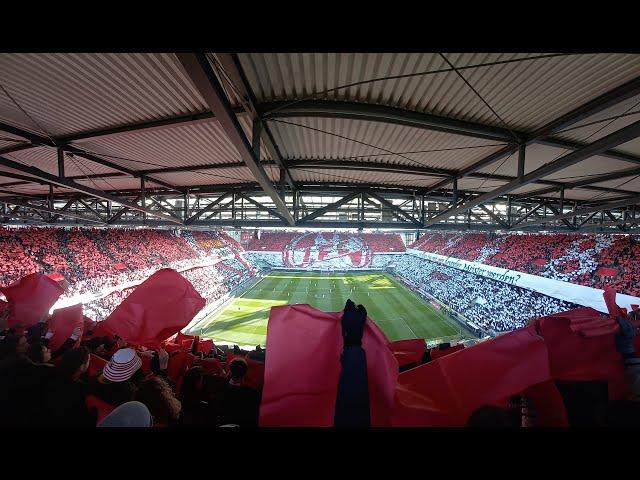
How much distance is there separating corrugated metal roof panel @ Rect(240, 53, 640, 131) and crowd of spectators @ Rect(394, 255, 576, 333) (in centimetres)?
1661

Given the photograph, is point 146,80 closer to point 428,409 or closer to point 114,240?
point 428,409

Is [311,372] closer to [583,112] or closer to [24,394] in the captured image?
[24,394]

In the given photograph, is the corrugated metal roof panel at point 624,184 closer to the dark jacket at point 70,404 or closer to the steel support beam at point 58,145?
the dark jacket at point 70,404

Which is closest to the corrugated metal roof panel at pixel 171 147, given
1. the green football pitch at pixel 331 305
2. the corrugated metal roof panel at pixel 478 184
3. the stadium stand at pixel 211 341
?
the stadium stand at pixel 211 341

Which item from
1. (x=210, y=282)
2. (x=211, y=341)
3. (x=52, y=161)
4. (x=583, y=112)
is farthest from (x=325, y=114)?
(x=210, y=282)

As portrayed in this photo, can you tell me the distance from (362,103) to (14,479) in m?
3.44

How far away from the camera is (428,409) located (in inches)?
71.4

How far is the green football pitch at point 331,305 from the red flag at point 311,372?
610 inches

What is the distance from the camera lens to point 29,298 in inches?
204

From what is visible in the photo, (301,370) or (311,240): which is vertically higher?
Answer: (311,240)

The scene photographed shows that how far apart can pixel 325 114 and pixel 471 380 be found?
2876 millimetres

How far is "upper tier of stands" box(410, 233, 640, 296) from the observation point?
48.5ft
